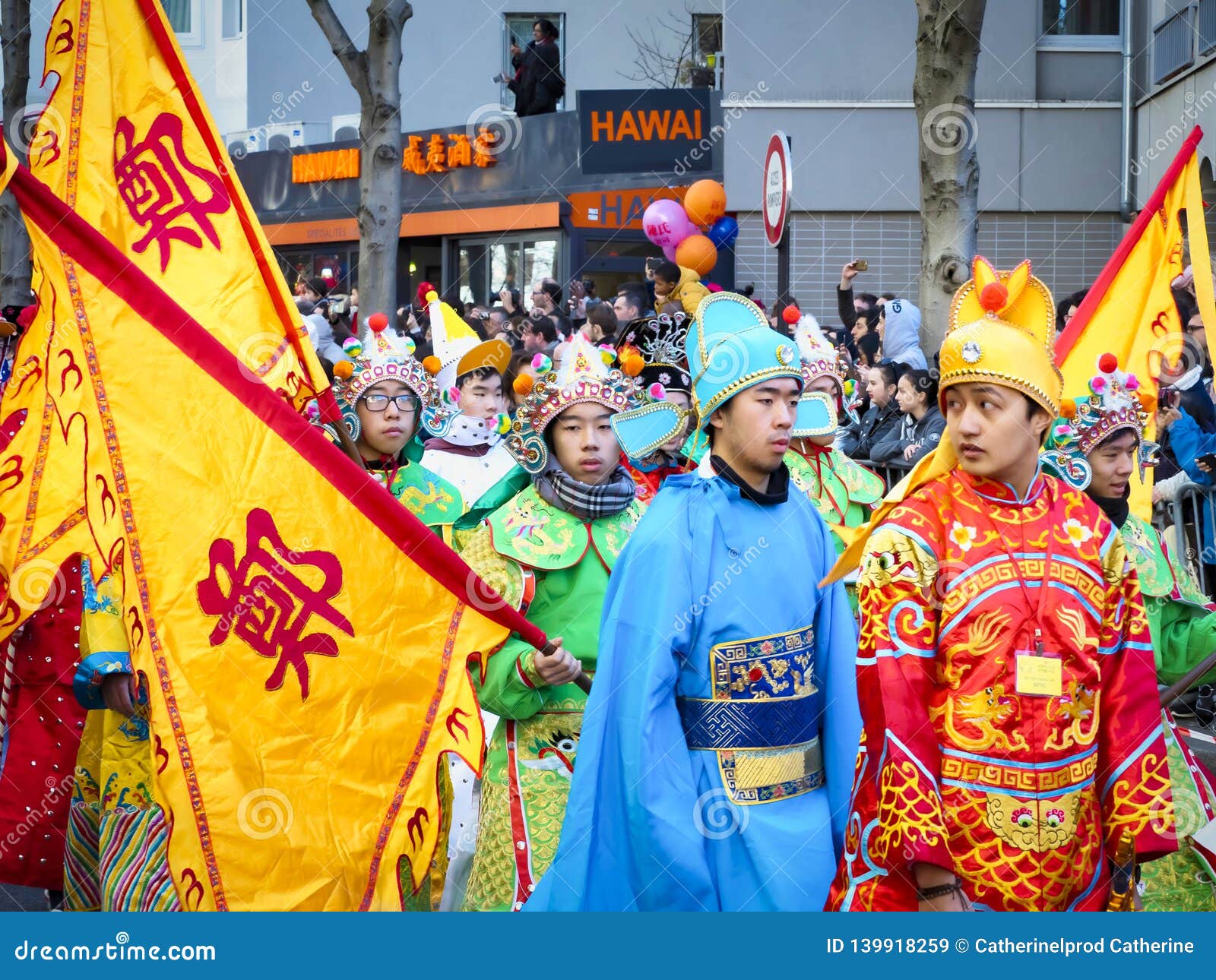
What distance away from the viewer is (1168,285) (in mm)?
6043

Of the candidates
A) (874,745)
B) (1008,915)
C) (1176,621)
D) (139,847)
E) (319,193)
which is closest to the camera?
(1008,915)

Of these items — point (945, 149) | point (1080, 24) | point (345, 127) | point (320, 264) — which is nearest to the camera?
point (945, 149)

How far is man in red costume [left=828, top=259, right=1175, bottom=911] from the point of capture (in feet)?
11.2

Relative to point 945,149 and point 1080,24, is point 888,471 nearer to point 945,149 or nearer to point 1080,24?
point 945,149

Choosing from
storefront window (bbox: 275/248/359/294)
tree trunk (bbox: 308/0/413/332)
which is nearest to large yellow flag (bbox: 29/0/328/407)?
tree trunk (bbox: 308/0/413/332)


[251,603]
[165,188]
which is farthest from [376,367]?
[251,603]

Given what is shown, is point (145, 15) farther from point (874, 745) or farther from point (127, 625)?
point (874, 745)

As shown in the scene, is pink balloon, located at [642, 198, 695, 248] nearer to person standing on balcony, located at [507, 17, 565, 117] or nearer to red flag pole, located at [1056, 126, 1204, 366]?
person standing on balcony, located at [507, 17, 565, 117]

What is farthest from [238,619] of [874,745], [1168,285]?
[1168,285]

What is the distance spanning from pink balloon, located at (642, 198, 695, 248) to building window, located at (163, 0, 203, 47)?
57.1 ft

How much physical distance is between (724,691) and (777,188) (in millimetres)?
5453

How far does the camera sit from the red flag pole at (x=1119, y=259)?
5.94 meters

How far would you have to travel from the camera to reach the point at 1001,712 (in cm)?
341

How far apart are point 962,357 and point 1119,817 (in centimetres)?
104
